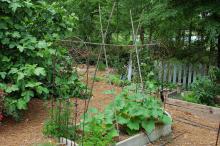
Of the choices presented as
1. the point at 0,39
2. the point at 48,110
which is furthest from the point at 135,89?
the point at 0,39

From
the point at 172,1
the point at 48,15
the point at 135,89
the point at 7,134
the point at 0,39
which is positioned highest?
the point at 172,1

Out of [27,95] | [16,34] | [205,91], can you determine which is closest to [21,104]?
[27,95]

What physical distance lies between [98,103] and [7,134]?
2.13 m

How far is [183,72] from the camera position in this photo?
8.68 m

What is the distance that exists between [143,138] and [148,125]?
21cm

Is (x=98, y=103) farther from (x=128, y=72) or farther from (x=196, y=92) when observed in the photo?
(x=128, y=72)

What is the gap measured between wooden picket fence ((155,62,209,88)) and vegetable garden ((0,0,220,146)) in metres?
0.03

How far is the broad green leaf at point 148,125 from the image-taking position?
4.55m

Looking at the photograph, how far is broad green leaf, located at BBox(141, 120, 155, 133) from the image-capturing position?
4.55m

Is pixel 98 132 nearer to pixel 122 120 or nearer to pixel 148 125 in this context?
pixel 122 120

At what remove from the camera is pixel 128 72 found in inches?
344

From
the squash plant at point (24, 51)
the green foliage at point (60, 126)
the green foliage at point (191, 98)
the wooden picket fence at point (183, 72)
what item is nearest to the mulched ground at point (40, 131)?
the green foliage at point (60, 126)

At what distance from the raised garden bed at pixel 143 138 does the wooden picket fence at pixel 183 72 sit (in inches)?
133

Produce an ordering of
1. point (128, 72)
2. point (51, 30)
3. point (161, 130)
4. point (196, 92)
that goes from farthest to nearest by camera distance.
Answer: point (128, 72) < point (196, 92) < point (51, 30) < point (161, 130)
